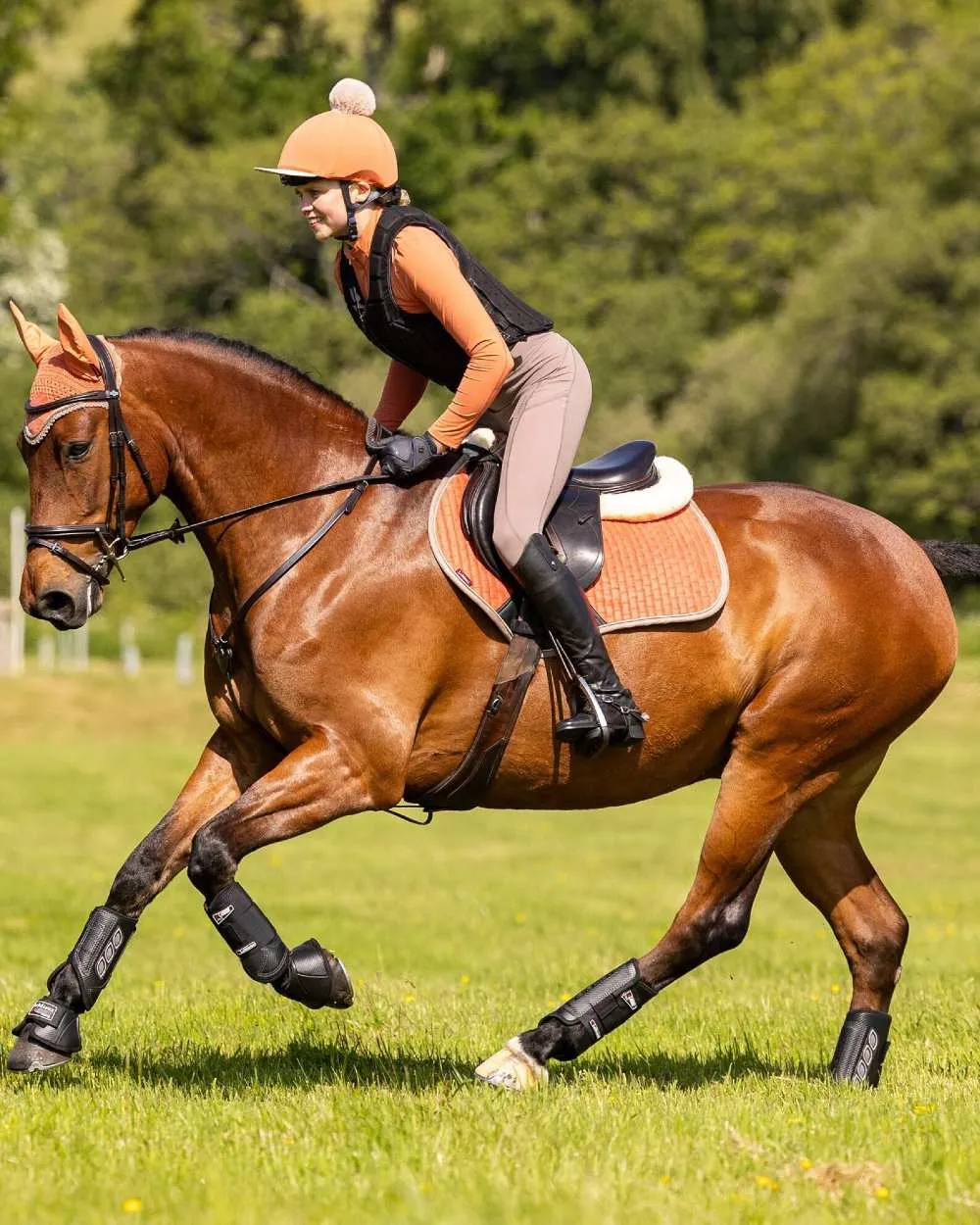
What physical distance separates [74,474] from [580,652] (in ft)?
6.39

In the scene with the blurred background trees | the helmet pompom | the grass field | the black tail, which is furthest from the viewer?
the blurred background trees

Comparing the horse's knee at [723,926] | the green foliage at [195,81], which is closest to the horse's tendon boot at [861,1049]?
the horse's knee at [723,926]

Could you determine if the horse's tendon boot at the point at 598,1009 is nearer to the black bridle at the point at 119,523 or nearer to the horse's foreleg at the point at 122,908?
the horse's foreleg at the point at 122,908

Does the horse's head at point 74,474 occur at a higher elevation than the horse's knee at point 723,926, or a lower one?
higher

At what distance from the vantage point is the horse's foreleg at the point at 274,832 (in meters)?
6.50

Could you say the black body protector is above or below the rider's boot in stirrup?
above

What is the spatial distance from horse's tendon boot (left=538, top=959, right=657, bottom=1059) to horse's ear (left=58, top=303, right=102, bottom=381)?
2961 mm

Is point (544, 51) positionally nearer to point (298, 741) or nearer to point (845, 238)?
point (845, 238)

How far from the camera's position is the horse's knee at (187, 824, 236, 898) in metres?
6.49

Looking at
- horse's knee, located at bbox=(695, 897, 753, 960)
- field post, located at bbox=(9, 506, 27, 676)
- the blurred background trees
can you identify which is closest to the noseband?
horse's knee, located at bbox=(695, 897, 753, 960)

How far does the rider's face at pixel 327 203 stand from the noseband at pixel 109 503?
2.97 feet

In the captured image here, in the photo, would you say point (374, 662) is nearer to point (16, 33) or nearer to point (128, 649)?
point (128, 649)

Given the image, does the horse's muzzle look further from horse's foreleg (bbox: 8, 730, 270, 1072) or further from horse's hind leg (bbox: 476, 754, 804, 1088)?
horse's hind leg (bbox: 476, 754, 804, 1088)

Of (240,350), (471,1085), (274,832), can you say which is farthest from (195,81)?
(471,1085)
